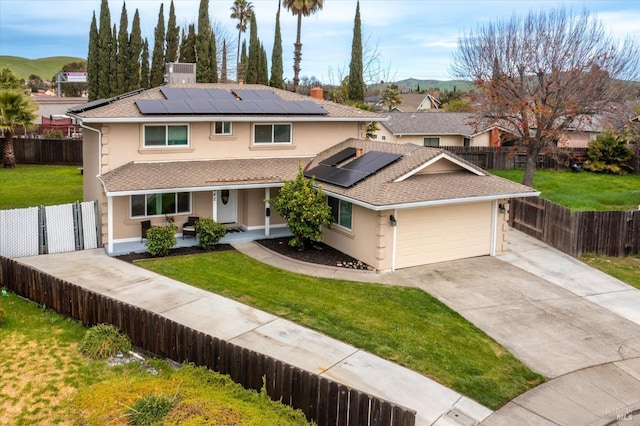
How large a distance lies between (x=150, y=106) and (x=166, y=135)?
1204 millimetres

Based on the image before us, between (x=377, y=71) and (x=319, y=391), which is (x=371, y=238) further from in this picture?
(x=377, y=71)

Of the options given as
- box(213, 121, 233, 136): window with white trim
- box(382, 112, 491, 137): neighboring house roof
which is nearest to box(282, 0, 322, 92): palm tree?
box(382, 112, 491, 137): neighboring house roof

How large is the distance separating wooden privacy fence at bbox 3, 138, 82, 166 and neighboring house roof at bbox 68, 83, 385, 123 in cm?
1809

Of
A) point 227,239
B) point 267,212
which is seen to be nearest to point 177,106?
point 267,212

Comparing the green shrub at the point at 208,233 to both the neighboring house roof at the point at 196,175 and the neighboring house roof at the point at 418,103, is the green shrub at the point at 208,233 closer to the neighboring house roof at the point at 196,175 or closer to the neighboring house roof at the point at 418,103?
the neighboring house roof at the point at 196,175

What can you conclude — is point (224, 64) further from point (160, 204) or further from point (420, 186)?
point (420, 186)

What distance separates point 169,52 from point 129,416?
50393 mm

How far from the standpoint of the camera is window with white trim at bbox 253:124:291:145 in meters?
22.4

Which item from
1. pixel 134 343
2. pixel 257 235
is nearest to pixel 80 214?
pixel 257 235

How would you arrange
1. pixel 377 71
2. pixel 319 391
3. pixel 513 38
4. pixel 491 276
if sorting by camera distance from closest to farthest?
pixel 319 391
pixel 491 276
pixel 513 38
pixel 377 71

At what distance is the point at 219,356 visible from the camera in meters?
10.0

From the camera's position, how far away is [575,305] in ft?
50.6

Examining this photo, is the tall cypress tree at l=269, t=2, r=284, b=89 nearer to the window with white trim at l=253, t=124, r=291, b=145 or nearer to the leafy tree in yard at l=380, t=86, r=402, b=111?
the leafy tree in yard at l=380, t=86, r=402, b=111

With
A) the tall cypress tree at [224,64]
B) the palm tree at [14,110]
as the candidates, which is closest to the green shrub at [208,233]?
the palm tree at [14,110]
